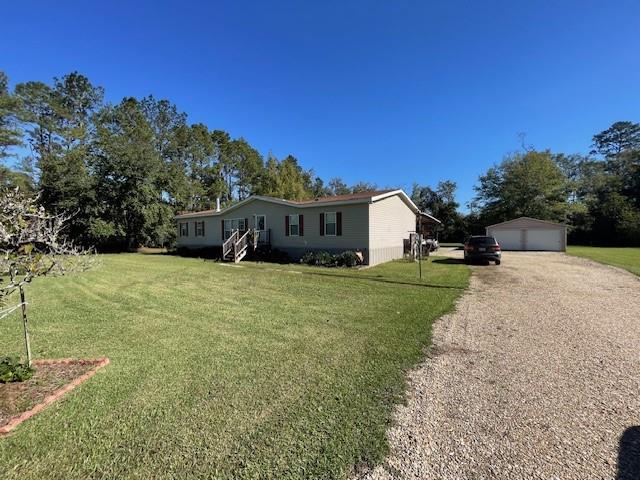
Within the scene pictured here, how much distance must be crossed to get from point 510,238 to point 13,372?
32.1m

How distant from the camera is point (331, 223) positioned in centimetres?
1605

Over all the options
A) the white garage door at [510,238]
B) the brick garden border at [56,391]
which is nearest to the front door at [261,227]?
the brick garden border at [56,391]

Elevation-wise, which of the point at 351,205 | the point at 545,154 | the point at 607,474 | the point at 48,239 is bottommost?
the point at 607,474

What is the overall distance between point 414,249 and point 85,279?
15897 millimetres

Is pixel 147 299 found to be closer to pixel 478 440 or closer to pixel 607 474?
pixel 478 440

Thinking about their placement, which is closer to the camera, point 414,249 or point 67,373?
point 67,373

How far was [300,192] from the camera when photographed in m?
37.1

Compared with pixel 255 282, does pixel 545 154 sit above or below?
above

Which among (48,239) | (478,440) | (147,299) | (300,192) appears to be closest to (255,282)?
(147,299)

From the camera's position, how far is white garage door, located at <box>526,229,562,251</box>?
84.0ft

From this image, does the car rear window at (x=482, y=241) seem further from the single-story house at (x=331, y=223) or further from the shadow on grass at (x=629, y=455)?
the shadow on grass at (x=629, y=455)

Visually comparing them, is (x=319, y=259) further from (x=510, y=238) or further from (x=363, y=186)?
(x=363, y=186)

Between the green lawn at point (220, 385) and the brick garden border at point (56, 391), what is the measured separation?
10 cm

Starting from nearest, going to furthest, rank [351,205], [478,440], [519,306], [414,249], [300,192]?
[478,440] → [519,306] → [351,205] → [414,249] → [300,192]
